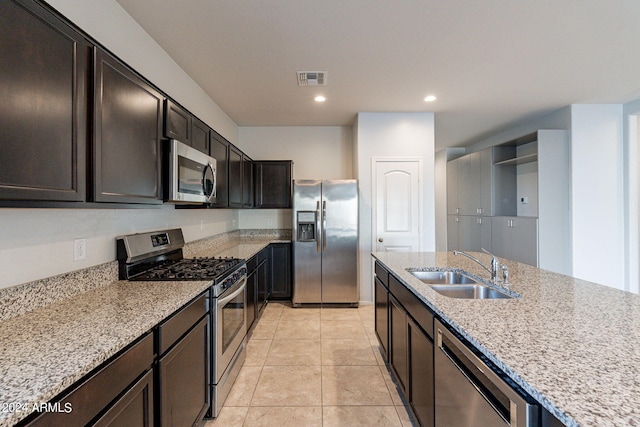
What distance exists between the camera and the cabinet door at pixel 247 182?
3.86 m

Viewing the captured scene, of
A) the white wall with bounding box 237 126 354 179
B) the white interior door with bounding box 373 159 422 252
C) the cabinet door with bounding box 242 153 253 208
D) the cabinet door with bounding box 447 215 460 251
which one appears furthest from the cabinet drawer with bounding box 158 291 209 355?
the cabinet door with bounding box 447 215 460 251

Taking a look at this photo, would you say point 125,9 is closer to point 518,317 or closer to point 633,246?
point 518,317

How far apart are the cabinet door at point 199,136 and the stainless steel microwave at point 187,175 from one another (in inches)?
4.7

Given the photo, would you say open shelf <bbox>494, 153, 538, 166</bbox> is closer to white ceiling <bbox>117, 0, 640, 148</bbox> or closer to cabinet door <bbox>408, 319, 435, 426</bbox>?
white ceiling <bbox>117, 0, 640, 148</bbox>

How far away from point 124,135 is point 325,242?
284cm

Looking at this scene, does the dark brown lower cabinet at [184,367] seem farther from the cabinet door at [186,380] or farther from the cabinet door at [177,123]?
the cabinet door at [177,123]

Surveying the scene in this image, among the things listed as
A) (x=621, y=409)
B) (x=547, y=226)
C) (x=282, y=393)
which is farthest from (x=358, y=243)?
(x=621, y=409)

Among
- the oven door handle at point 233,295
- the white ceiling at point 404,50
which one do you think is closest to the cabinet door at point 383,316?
the oven door handle at point 233,295

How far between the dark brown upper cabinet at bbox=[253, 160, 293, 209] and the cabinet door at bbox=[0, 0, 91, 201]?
325 cm

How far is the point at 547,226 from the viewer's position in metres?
3.94

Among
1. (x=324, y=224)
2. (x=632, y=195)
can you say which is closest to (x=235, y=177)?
(x=324, y=224)

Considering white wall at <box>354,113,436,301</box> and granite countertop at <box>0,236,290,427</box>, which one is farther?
white wall at <box>354,113,436,301</box>

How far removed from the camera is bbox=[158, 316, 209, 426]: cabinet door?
4.38 ft

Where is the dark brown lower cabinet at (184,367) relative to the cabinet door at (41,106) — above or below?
below
